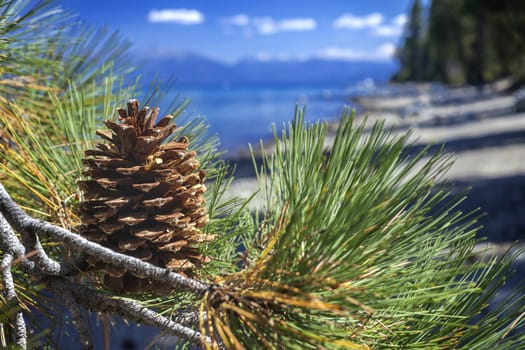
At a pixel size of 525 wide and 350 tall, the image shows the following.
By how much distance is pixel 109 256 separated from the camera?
1.92ft

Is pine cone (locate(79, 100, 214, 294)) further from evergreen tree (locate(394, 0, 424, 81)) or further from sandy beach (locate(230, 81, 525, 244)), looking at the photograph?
evergreen tree (locate(394, 0, 424, 81))

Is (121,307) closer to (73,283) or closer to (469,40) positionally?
(73,283)

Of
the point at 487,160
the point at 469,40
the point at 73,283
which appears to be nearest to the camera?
the point at 73,283

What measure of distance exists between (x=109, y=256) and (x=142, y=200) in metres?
0.14

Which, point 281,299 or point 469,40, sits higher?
point 469,40

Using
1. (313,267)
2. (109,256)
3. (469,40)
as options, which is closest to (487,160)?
(313,267)

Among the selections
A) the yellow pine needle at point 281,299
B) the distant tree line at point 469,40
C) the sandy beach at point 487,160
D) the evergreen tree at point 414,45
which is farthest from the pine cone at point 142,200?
the evergreen tree at point 414,45

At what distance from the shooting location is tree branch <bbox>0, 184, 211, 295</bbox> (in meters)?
0.59

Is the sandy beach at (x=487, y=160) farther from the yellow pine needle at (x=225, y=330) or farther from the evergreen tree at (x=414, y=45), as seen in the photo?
the evergreen tree at (x=414, y=45)

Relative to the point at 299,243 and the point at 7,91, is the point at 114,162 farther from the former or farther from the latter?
the point at 7,91

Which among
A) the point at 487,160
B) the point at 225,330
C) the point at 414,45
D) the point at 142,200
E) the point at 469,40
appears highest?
the point at 414,45

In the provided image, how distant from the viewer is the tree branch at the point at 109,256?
0.59 meters

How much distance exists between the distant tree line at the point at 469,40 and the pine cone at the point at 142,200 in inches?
566

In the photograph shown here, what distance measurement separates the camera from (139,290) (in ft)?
2.24
